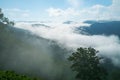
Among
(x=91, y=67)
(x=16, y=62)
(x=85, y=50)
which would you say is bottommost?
(x=91, y=67)

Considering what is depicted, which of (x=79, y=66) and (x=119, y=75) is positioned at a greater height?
(x=119, y=75)

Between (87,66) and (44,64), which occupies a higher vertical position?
(44,64)

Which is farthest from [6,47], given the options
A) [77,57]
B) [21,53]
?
[77,57]

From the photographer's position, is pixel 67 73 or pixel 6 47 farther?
pixel 67 73

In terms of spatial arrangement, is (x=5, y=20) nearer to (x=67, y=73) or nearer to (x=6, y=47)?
(x=6, y=47)

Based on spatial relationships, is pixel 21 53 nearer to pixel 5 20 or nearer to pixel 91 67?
pixel 5 20

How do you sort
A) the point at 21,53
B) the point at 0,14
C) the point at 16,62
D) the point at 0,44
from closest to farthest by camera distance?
the point at 0,14, the point at 0,44, the point at 16,62, the point at 21,53

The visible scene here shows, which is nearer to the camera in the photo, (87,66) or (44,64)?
(87,66)

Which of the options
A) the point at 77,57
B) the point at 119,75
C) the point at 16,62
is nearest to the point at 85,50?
the point at 77,57

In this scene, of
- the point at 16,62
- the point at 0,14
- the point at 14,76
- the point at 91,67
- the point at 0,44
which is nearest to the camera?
the point at 14,76
